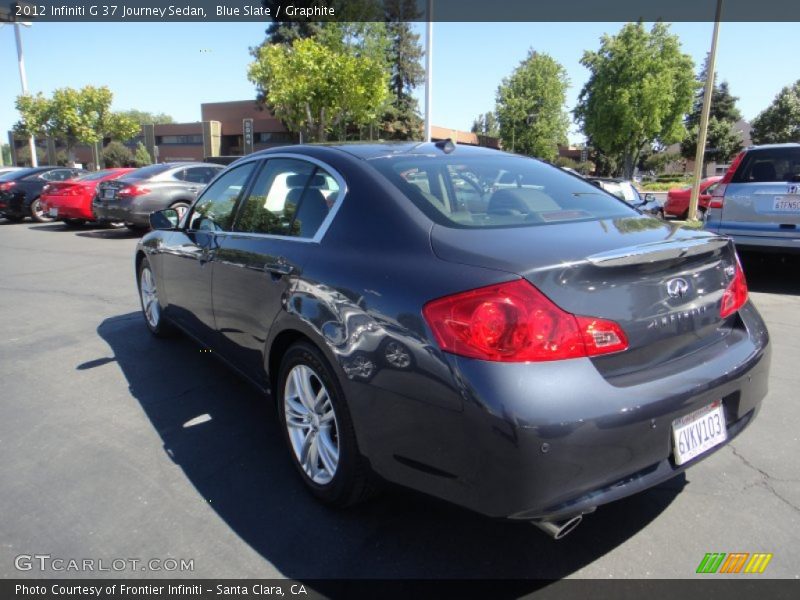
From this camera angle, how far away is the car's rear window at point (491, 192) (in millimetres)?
2398

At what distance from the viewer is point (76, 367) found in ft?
14.7

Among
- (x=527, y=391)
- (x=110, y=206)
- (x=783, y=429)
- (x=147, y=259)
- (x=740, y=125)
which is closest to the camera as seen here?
(x=527, y=391)

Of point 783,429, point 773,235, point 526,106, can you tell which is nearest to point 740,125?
point 526,106

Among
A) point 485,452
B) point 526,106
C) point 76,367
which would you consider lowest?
point 76,367

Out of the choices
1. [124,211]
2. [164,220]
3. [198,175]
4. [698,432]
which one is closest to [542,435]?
[698,432]

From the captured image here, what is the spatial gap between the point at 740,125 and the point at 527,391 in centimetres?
8375

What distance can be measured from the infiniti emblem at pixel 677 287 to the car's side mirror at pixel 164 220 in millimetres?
3516

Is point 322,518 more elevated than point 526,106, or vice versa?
point 526,106

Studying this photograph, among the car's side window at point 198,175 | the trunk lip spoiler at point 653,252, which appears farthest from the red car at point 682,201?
the trunk lip spoiler at point 653,252

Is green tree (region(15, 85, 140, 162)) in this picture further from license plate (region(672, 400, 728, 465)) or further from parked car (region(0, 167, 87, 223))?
→ license plate (region(672, 400, 728, 465))

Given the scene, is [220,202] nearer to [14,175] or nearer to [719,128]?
[14,175]

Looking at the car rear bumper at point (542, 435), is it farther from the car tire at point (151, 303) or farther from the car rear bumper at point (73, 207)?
the car rear bumper at point (73, 207)

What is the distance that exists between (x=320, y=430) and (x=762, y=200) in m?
6.59

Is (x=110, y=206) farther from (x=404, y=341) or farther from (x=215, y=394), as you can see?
(x=404, y=341)
